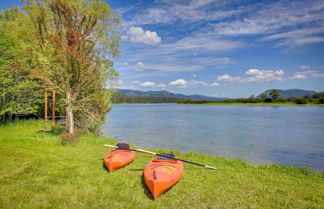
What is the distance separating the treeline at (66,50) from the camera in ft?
45.3

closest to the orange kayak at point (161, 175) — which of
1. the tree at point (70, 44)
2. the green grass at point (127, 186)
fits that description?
the green grass at point (127, 186)

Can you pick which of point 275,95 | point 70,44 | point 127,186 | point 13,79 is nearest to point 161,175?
point 127,186

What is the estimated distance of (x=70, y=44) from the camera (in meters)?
14.2

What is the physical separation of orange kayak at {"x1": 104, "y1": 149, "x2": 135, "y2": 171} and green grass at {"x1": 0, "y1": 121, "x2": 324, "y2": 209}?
31 cm

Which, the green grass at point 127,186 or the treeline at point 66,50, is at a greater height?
the treeline at point 66,50

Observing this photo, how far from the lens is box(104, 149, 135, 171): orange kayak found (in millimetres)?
8531

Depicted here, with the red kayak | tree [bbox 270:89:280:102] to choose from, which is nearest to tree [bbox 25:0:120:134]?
the red kayak

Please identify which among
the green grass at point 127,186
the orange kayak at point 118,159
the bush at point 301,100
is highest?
the bush at point 301,100

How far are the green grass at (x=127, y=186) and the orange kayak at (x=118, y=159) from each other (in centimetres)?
31

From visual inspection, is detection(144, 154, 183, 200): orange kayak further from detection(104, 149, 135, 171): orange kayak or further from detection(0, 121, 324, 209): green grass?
detection(104, 149, 135, 171): orange kayak

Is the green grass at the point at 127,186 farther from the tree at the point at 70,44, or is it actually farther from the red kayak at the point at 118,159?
the tree at the point at 70,44

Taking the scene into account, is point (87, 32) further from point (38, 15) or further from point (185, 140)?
point (185, 140)

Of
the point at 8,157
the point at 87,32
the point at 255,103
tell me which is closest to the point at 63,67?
the point at 87,32

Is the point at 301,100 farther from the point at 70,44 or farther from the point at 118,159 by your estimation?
the point at 118,159
